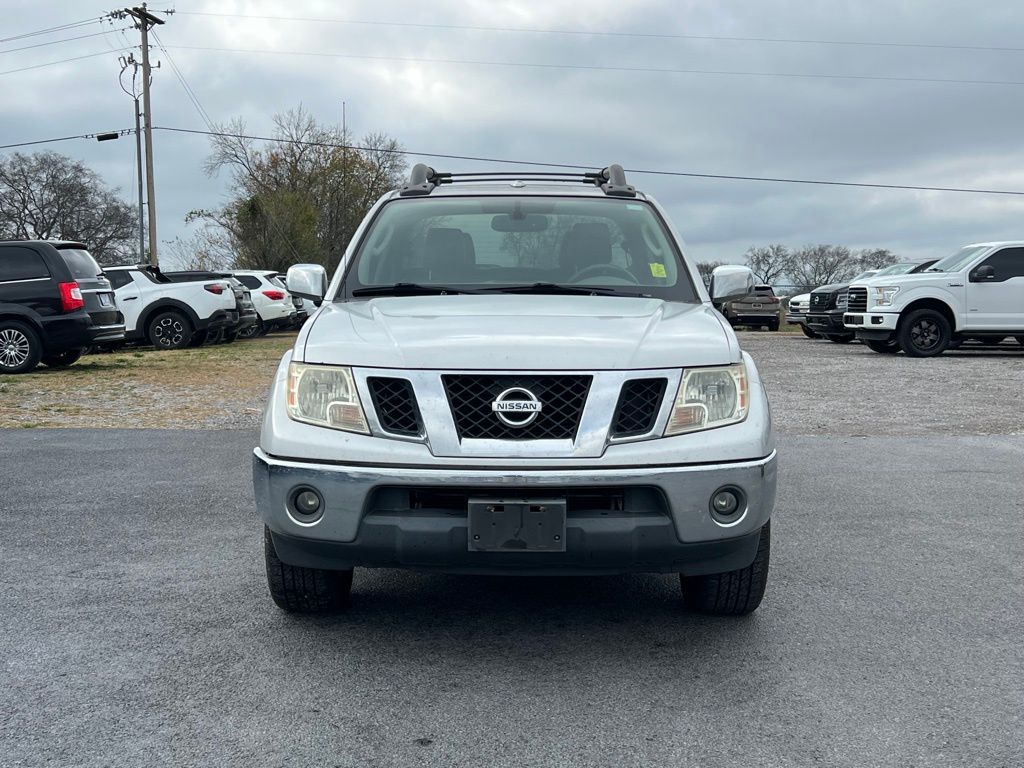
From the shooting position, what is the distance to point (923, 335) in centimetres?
1902

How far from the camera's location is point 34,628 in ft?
13.2

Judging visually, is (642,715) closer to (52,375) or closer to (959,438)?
(959,438)

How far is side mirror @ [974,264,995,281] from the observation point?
60.7 ft

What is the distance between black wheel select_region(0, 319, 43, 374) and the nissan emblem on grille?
43.5 ft

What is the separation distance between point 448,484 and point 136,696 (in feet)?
3.76

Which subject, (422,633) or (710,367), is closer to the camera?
(710,367)

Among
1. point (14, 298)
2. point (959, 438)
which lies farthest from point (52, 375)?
point (959, 438)

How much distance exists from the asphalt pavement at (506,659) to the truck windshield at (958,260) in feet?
46.2

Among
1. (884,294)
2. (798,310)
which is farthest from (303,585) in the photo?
(798,310)

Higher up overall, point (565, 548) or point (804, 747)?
point (565, 548)

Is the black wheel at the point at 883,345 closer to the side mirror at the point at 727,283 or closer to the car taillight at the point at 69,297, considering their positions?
the car taillight at the point at 69,297

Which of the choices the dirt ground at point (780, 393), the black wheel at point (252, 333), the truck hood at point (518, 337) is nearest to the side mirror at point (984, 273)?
the dirt ground at point (780, 393)

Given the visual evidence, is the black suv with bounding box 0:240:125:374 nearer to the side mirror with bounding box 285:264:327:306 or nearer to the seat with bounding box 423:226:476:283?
the side mirror with bounding box 285:264:327:306

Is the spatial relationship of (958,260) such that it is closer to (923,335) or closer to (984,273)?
(984,273)
